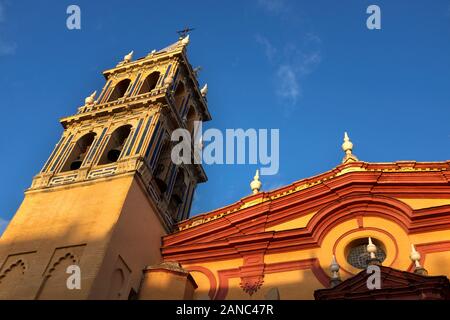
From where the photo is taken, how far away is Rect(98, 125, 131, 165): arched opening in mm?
18578

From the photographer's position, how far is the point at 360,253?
14.6m

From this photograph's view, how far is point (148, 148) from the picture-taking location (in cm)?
1798

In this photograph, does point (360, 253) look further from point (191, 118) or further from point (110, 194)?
point (191, 118)

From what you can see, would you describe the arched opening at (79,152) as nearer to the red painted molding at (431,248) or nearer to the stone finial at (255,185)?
the stone finial at (255,185)

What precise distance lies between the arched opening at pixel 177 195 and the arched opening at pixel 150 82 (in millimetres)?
4112

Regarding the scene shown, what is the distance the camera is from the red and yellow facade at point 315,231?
46.2 feet

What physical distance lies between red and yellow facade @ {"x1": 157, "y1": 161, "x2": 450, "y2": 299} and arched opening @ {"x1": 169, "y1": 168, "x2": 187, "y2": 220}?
286cm

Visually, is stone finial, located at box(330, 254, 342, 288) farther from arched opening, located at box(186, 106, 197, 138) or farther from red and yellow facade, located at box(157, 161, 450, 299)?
arched opening, located at box(186, 106, 197, 138)

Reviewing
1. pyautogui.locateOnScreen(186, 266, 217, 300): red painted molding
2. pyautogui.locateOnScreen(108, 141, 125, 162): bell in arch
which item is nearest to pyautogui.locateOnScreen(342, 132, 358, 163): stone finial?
pyautogui.locateOnScreen(186, 266, 217, 300): red painted molding

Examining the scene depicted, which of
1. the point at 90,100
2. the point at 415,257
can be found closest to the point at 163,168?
the point at 90,100

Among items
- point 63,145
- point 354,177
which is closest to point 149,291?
point 354,177

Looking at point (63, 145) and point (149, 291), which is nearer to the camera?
point (149, 291)

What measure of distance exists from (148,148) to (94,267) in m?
5.51
